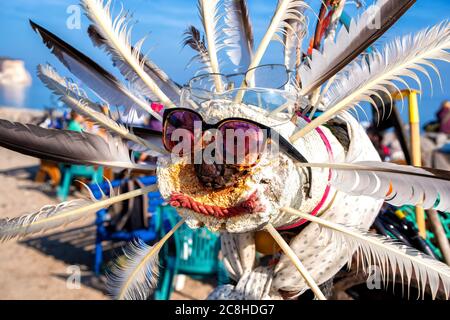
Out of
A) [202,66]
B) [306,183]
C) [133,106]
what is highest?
[202,66]

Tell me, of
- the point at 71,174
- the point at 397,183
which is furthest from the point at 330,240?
the point at 71,174

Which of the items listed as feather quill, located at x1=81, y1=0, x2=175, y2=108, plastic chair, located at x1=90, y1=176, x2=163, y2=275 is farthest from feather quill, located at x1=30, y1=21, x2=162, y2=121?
plastic chair, located at x1=90, y1=176, x2=163, y2=275

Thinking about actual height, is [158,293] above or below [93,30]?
below

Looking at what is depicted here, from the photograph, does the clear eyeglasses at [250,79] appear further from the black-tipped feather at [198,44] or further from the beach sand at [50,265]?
the beach sand at [50,265]

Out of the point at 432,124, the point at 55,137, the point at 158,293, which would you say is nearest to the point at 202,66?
the point at 55,137

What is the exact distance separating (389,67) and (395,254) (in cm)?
62

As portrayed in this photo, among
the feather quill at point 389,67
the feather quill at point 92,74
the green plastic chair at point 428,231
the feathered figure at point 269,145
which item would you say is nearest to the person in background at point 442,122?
the green plastic chair at point 428,231

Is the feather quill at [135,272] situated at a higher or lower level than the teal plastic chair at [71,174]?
lower

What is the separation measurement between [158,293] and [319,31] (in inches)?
160

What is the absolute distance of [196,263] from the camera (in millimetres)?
5195

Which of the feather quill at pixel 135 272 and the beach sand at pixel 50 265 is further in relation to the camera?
the beach sand at pixel 50 265

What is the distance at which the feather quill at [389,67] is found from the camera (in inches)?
57.3

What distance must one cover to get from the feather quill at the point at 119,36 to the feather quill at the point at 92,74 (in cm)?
10

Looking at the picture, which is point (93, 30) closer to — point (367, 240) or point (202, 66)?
point (202, 66)
